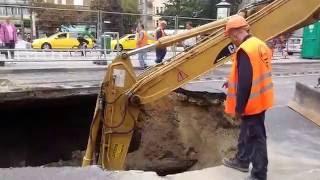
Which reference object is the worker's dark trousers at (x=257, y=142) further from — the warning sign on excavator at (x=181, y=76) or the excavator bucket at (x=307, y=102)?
the excavator bucket at (x=307, y=102)

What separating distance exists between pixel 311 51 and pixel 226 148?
57.8ft

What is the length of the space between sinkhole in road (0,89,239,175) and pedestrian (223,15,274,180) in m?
2.81

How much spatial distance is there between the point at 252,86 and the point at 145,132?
475cm

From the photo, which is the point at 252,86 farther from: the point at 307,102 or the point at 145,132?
the point at 145,132

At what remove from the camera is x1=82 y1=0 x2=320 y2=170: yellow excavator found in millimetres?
6094

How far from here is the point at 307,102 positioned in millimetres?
8516

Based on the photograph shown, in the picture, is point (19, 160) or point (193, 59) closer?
point (193, 59)

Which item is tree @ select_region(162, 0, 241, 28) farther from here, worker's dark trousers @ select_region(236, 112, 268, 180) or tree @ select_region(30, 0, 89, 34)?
worker's dark trousers @ select_region(236, 112, 268, 180)

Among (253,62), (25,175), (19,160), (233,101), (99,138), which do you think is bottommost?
(19,160)

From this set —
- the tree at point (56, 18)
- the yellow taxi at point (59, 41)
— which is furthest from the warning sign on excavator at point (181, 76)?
the yellow taxi at point (59, 41)

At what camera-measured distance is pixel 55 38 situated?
1000 inches

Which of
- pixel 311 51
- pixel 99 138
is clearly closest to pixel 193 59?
pixel 99 138

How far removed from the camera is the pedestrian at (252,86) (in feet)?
15.0

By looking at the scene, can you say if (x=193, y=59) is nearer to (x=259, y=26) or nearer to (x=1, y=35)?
(x=259, y=26)
